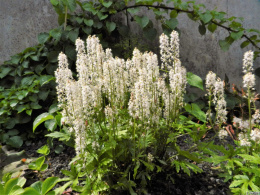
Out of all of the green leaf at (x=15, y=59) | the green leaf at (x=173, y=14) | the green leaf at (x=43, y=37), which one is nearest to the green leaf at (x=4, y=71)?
the green leaf at (x=15, y=59)

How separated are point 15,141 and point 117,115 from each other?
1755mm

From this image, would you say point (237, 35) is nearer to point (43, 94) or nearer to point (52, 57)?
point (52, 57)

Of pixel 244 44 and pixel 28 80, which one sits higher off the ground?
pixel 244 44

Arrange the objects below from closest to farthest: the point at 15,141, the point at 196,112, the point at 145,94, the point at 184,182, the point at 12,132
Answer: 1. the point at 145,94
2. the point at 184,182
3. the point at 196,112
4. the point at 15,141
5. the point at 12,132

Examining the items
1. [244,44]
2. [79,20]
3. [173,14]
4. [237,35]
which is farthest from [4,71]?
[244,44]

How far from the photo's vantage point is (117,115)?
200cm

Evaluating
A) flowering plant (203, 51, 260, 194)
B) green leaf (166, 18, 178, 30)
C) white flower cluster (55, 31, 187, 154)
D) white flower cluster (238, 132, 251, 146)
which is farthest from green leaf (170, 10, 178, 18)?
white flower cluster (238, 132, 251, 146)

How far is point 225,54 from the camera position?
15.2 ft

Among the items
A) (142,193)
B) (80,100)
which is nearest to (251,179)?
(142,193)

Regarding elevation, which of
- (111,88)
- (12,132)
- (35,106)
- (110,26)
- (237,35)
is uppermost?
(110,26)

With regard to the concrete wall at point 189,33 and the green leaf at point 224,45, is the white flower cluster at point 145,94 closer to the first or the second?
the green leaf at point 224,45

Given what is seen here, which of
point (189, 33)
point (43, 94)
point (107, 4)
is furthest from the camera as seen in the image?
point (189, 33)

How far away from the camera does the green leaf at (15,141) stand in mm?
3119

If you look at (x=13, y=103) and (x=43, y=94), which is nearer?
(x=13, y=103)
